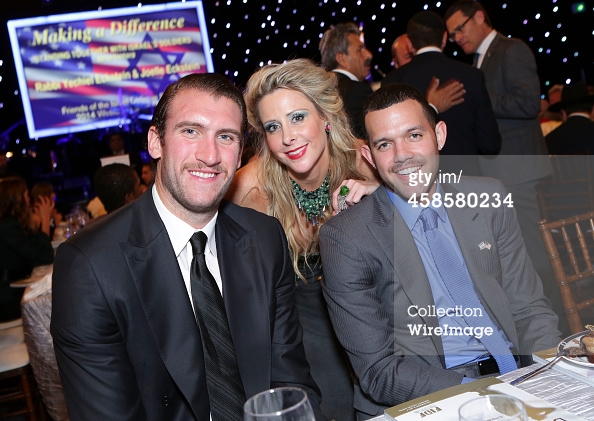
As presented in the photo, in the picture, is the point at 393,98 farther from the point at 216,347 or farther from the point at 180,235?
the point at 216,347

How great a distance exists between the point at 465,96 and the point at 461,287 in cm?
219

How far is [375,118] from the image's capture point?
2135mm

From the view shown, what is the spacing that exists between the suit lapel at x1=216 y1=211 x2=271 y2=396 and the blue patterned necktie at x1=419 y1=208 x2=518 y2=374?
58 centimetres

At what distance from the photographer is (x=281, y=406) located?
957mm

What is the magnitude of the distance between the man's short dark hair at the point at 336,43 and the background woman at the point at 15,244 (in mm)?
2375

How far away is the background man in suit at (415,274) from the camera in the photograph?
1.98 m

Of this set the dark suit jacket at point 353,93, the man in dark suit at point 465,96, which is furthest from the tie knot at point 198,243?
the dark suit jacket at point 353,93

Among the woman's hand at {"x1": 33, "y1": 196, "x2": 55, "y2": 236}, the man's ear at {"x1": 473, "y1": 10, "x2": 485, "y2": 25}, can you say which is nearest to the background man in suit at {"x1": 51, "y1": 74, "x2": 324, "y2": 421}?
the man's ear at {"x1": 473, "y1": 10, "x2": 485, "y2": 25}

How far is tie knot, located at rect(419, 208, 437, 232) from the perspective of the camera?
2.08 m

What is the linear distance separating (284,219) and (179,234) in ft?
3.51

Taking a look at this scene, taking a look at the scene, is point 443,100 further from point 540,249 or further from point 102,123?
point 102,123

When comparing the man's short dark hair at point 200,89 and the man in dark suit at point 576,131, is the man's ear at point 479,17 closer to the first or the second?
the man in dark suit at point 576,131

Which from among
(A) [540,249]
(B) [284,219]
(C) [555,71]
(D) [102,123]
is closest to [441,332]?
(B) [284,219]

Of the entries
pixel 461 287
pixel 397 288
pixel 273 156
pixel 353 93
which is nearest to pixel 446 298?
pixel 461 287
